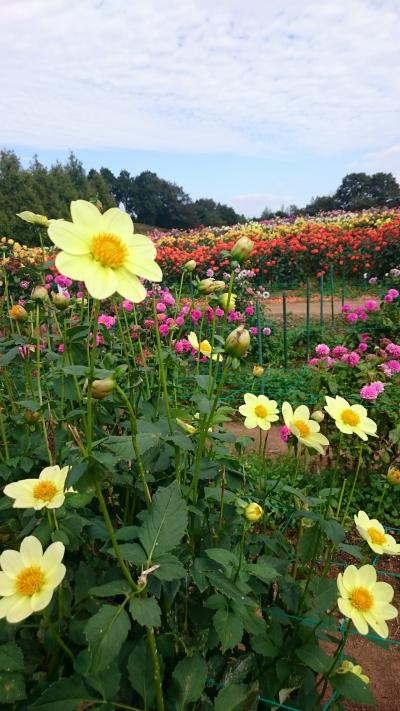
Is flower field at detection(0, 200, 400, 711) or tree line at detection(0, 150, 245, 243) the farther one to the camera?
tree line at detection(0, 150, 245, 243)

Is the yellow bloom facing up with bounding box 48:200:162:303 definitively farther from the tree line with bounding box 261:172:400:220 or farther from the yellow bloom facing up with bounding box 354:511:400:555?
the tree line with bounding box 261:172:400:220

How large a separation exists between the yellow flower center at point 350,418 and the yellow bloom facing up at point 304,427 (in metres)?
0.06

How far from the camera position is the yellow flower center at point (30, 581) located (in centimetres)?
76

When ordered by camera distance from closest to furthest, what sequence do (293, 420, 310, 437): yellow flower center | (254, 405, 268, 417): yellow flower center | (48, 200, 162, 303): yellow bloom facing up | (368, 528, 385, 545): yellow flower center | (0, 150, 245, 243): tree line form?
(48, 200, 162, 303): yellow bloom facing up, (368, 528, 385, 545): yellow flower center, (293, 420, 310, 437): yellow flower center, (254, 405, 268, 417): yellow flower center, (0, 150, 245, 243): tree line

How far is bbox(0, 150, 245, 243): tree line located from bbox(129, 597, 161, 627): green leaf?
9041 millimetres

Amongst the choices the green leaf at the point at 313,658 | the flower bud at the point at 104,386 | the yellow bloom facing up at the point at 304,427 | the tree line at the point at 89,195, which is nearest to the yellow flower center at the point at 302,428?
the yellow bloom facing up at the point at 304,427

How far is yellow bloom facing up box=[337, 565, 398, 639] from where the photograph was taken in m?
0.87

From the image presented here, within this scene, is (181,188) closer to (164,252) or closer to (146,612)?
(164,252)

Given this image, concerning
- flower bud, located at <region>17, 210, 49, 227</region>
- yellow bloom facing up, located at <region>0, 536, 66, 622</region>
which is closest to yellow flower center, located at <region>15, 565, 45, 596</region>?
yellow bloom facing up, located at <region>0, 536, 66, 622</region>

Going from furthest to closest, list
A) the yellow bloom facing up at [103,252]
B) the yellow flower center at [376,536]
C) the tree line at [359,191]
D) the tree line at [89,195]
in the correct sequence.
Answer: the tree line at [359,191]
the tree line at [89,195]
the yellow flower center at [376,536]
the yellow bloom facing up at [103,252]

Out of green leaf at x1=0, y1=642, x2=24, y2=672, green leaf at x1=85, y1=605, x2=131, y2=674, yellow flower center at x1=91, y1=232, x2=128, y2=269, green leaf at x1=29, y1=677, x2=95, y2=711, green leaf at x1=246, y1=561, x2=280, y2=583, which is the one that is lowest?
green leaf at x1=29, y1=677, x2=95, y2=711

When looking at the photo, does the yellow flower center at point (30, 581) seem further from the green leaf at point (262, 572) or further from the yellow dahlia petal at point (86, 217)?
the yellow dahlia petal at point (86, 217)

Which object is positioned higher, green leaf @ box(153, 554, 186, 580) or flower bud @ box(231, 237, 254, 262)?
flower bud @ box(231, 237, 254, 262)

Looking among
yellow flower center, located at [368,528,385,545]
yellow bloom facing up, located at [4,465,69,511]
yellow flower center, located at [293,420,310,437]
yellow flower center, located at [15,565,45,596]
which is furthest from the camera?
yellow flower center, located at [293,420,310,437]
